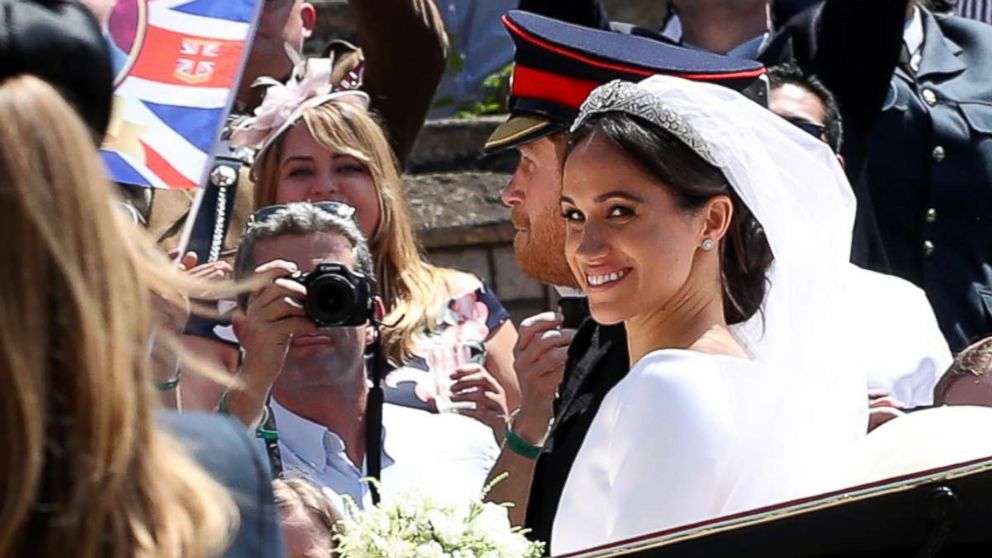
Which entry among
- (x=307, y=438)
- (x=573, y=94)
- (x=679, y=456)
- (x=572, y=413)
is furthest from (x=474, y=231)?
(x=679, y=456)

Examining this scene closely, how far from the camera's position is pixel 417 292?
4.66m

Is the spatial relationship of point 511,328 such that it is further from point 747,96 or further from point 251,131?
point 747,96

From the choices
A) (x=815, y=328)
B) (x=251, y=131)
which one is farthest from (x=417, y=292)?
(x=815, y=328)

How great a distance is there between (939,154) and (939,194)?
0.33ft

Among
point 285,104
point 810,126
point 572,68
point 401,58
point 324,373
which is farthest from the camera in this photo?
point 401,58

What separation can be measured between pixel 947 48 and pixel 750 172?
2146 mm

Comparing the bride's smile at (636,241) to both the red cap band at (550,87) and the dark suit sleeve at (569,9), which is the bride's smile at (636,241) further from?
the dark suit sleeve at (569,9)

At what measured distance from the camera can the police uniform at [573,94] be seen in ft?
11.5

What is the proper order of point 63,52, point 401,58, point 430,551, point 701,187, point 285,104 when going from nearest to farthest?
point 63,52
point 430,551
point 701,187
point 285,104
point 401,58

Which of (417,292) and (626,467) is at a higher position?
(626,467)

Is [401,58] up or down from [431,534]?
down

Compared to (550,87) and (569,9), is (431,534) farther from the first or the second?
(569,9)

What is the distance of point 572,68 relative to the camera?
3809mm

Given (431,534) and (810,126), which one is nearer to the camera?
(431,534)
